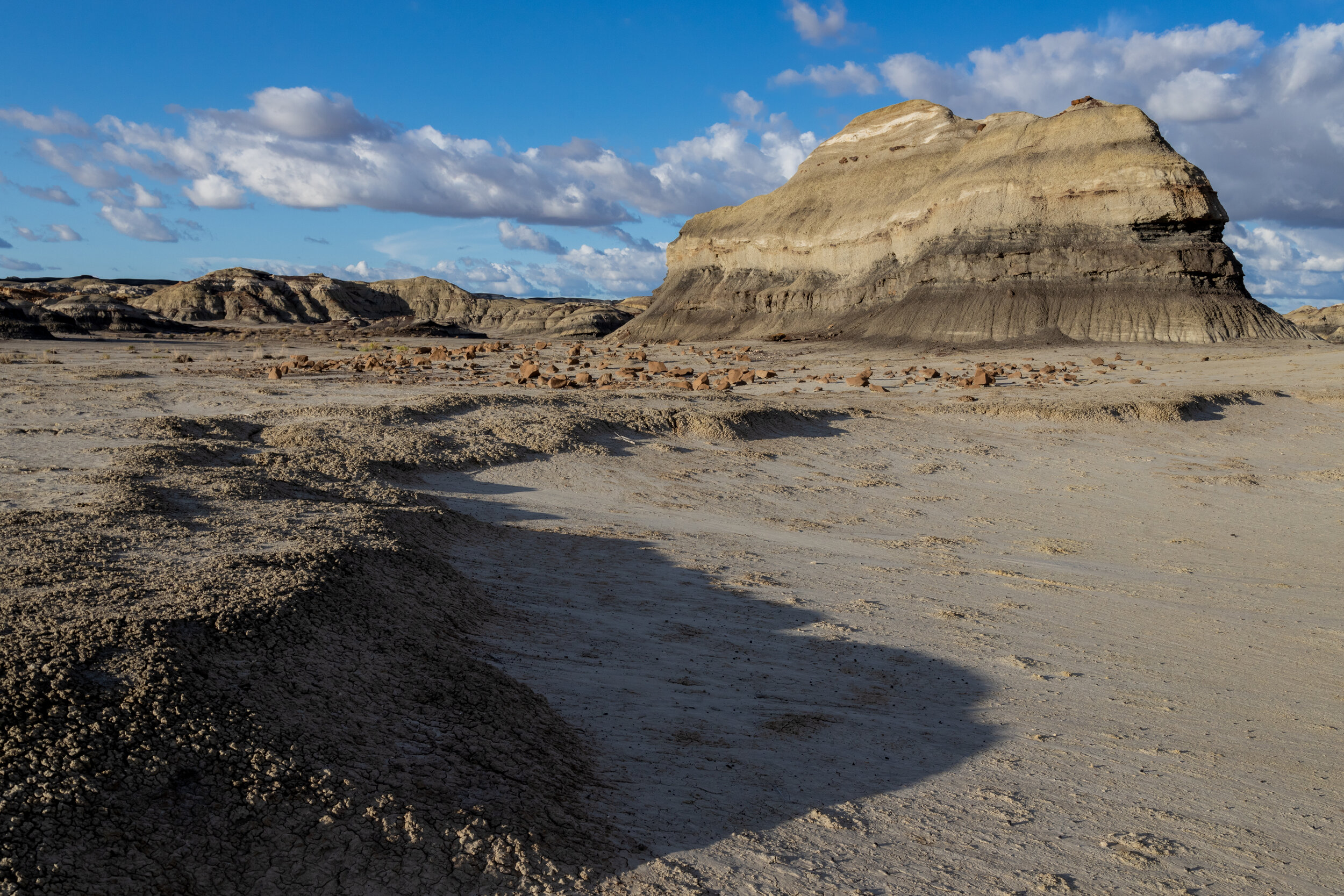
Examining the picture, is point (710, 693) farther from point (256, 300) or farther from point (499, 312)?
point (499, 312)

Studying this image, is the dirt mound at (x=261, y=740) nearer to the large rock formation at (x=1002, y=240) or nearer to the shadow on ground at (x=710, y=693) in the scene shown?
the shadow on ground at (x=710, y=693)

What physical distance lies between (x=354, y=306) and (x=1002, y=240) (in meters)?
67.6

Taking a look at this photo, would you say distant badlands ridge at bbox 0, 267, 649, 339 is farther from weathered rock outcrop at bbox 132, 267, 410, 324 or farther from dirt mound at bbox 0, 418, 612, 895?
dirt mound at bbox 0, 418, 612, 895

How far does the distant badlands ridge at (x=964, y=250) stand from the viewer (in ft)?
94.2

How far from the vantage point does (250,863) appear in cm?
267

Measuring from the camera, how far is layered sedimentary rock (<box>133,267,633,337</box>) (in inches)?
2953

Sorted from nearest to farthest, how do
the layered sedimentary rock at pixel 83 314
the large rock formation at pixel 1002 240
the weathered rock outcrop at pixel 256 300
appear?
the large rock formation at pixel 1002 240 → the layered sedimentary rock at pixel 83 314 → the weathered rock outcrop at pixel 256 300

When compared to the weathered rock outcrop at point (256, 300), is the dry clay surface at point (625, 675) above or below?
below

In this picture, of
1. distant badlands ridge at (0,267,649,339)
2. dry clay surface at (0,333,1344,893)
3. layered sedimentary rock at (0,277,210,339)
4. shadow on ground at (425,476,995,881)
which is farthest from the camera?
distant badlands ridge at (0,267,649,339)

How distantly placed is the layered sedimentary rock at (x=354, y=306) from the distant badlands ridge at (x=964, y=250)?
22442 millimetres

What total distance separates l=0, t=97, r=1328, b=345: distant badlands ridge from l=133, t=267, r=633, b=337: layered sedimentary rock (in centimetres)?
2244

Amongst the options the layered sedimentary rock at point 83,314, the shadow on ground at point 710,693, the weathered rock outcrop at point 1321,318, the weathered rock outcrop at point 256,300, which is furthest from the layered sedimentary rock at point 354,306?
the shadow on ground at point 710,693

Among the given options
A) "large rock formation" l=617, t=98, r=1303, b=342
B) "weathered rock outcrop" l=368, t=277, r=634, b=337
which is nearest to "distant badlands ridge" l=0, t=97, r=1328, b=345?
"large rock formation" l=617, t=98, r=1303, b=342

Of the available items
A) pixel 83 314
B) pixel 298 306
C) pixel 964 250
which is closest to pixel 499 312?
pixel 298 306
